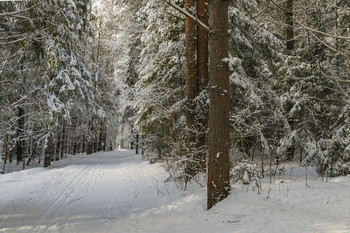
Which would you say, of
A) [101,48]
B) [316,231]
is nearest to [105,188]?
[316,231]

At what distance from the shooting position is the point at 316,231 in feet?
13.2

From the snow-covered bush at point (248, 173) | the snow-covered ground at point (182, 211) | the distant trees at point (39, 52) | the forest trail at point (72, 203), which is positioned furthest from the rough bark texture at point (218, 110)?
the distant trees at point (39, 52)

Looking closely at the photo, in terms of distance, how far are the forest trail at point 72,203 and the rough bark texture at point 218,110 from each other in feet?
7.24

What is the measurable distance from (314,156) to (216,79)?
23.4ft

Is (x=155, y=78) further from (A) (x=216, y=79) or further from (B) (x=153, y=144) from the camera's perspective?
(A) (x=216, y=79)

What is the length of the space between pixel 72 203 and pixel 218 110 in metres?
5.03

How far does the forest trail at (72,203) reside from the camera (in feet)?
18.7

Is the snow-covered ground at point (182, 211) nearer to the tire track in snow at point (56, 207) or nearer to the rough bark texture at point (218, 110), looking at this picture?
the tire track in snow at point (56, 207)

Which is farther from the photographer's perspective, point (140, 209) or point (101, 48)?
point (101, 48)

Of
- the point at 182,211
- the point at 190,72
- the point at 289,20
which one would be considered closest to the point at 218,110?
the point at 182,211

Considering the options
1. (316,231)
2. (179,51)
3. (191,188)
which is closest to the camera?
(316,231)

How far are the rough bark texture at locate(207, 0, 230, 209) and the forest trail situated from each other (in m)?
2.21

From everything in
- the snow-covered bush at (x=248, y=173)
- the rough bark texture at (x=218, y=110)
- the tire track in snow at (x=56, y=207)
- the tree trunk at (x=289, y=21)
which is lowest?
the tire track in snow at (x=56, y=207)

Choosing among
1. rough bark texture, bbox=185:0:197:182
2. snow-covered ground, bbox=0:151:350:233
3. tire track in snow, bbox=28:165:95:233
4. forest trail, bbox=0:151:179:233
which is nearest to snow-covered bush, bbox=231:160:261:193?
snow-covered ground, bbox=0:151:350:233
